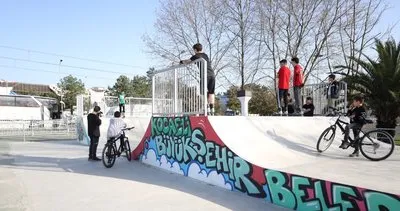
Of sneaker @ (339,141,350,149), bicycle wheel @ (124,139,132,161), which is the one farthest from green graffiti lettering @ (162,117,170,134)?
sneaker @ (339,141,350,149)

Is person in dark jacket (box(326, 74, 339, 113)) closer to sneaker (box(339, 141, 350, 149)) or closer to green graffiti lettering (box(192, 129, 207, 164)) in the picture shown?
sneaker (box(339, 141, 350, 149))

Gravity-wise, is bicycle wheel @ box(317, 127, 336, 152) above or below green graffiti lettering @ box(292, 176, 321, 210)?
above

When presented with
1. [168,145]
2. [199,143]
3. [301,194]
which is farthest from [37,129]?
[301,194]

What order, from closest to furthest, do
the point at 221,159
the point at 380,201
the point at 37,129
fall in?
the point at 380,201
the point at 221,159
the point at 37,129

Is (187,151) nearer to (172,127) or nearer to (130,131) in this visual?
(172,127)

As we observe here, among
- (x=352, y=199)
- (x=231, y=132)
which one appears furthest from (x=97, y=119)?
(x=352, y=199)

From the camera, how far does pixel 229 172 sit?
7.75 m

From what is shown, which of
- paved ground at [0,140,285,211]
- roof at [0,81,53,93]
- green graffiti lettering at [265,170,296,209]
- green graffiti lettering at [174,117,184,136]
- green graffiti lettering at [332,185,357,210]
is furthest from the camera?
roof at [0,81,53,93]

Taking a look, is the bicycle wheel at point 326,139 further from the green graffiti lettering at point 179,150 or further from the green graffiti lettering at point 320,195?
the green graffiti lettering at point 320,195

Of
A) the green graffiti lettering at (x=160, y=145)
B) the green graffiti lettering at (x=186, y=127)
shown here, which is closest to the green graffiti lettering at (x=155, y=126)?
the green graffiti lettering at (x=160, y=145)

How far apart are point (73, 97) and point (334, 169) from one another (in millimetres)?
57930

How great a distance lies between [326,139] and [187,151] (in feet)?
11.1

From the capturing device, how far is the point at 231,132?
8672 mm

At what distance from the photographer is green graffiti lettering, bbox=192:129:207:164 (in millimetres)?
8727
